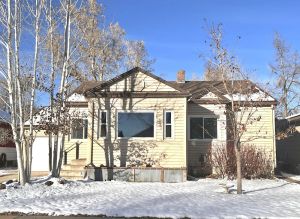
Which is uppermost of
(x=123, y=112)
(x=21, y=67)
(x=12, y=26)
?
(x=12, y=26)

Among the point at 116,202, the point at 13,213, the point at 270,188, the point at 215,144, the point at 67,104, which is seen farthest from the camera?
the point at 215,144

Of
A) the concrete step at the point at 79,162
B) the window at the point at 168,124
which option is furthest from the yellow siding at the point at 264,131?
the concrete step at the point at 79,162

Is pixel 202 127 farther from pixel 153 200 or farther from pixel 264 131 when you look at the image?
pixel 153 200

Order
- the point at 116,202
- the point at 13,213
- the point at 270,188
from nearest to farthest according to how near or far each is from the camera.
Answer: the point at 13,213, the point at 116,202, the point at 270,188

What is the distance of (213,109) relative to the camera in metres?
22.1

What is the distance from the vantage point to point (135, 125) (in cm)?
1997

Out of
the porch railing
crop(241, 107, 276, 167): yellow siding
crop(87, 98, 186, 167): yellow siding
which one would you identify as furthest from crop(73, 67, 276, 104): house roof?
the porch railing

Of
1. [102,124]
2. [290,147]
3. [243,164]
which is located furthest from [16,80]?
[290,147]

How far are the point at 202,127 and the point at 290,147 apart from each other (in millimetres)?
9019

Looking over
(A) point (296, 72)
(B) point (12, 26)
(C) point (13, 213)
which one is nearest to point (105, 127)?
(B) point (12, 26)

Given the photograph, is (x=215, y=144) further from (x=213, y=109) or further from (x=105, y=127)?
(x=105, y=127)

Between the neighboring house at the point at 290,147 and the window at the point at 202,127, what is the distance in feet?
15.1

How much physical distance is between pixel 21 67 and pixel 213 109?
9903 mm

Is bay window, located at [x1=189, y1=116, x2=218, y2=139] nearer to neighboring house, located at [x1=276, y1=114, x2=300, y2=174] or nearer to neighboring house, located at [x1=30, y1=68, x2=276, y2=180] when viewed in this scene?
neighboring house, located at [x1=30, y1=68, x2=276, y2=180]
